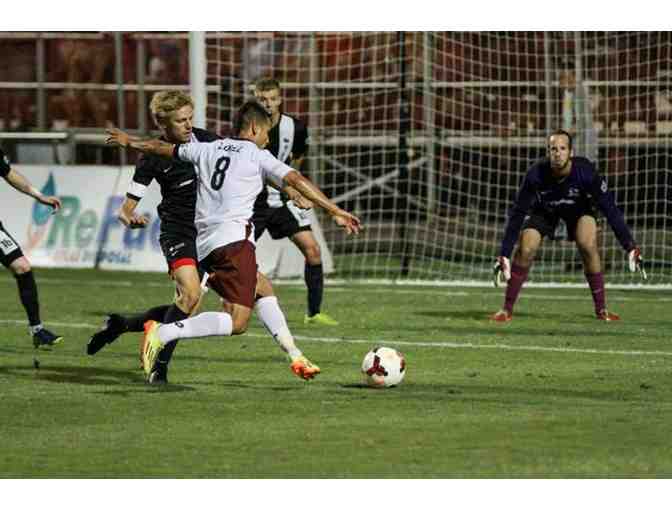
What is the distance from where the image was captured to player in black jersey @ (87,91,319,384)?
35.1ft

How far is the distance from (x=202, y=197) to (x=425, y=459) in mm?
3055

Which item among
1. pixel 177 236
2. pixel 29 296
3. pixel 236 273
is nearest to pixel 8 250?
pixel 29 296

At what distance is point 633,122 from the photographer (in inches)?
848

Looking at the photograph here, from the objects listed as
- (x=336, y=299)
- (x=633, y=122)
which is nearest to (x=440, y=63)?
(x=633, y=122)

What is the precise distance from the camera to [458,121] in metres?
22.9

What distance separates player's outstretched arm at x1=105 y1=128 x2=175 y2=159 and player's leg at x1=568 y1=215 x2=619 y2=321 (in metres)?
5.38

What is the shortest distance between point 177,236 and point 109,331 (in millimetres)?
865

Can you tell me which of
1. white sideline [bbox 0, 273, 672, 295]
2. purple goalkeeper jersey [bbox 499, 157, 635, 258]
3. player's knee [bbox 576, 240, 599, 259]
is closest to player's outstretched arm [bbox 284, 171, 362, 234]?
purple goalkeeper jersey [bbox 499, 157, 635, 258]

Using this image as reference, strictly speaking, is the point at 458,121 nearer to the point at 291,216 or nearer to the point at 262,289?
the point at 291,216

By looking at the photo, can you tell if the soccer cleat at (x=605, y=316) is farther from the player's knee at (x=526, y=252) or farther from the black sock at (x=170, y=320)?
the black sock at (x=170, y=320)

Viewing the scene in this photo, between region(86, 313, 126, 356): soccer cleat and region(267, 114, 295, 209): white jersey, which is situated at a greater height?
region(267, 114, 295, 209): white jersey

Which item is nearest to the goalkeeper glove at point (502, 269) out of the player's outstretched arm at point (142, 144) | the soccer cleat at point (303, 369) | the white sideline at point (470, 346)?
the white sideline at point (470, 346)

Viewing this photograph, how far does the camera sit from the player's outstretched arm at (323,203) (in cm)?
989

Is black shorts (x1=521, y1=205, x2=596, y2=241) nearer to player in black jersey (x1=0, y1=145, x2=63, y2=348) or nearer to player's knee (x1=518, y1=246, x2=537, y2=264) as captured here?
player's knee (x1=518, y1=246, x2=537, y2=264)
